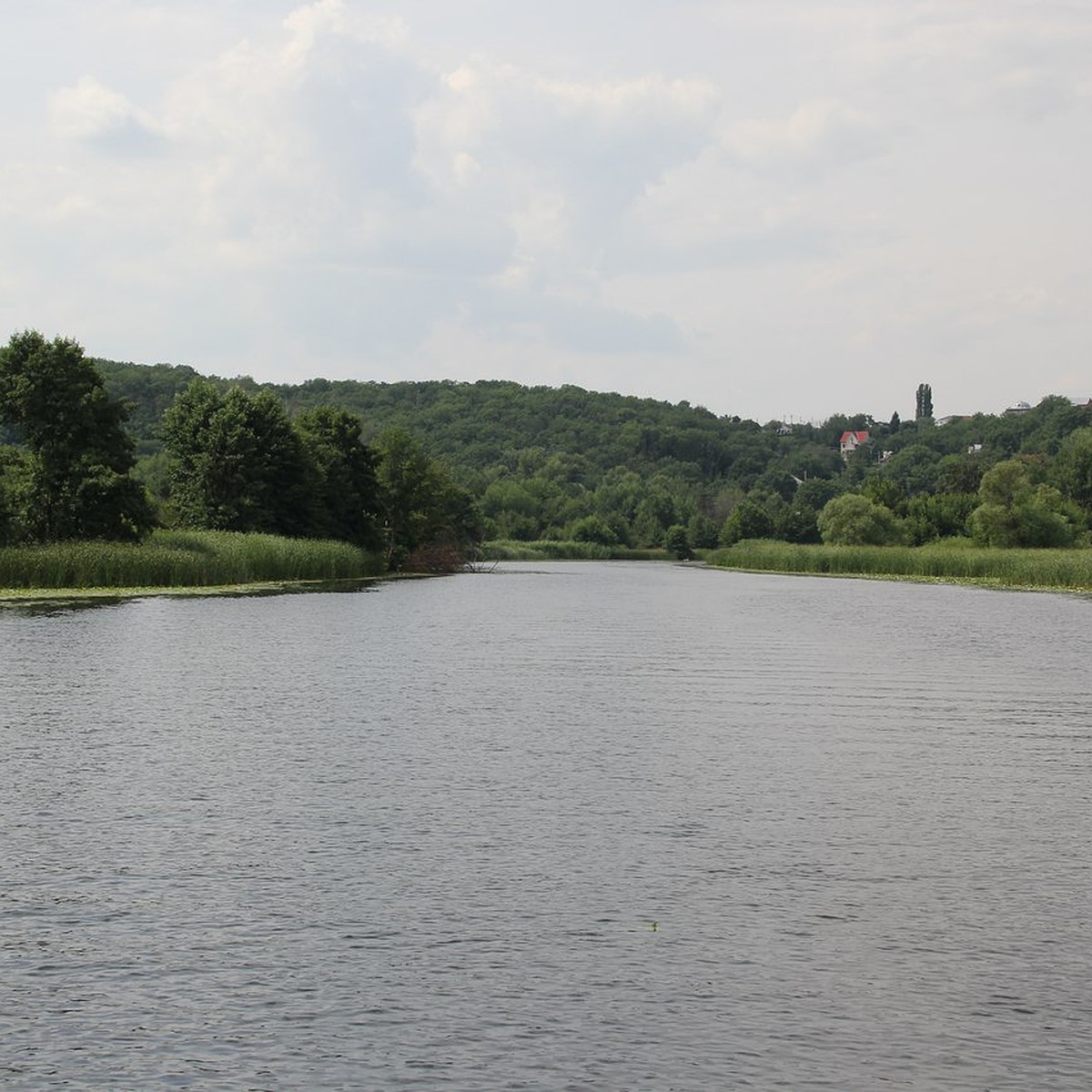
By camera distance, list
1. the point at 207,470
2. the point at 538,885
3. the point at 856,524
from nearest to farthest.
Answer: the point at 538,885, the point at 207,470, the point at 856,524

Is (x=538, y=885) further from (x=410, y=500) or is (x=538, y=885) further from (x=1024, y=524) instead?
(x=1024, y=524)

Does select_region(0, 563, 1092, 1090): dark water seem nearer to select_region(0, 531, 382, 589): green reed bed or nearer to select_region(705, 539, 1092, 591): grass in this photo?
select_region(0, 531, 382, 589): green reed bed

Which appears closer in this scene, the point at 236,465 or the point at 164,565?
the point at 164,565

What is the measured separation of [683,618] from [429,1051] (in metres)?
48.7

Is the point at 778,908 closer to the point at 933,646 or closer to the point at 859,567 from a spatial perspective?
the point at 933,646

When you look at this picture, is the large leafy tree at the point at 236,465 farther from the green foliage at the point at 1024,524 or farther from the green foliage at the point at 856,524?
the green foliage at the point at 856,524

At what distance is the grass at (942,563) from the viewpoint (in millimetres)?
88750

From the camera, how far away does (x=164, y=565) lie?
6631 cm

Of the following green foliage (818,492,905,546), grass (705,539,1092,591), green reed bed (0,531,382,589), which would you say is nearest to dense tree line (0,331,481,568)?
green reed bed (0,531,382,589)

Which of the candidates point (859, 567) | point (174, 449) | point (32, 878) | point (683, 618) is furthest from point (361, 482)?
point (32, 878)

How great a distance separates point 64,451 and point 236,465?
19.4m

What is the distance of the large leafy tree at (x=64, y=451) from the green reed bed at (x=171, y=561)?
8.83 ft

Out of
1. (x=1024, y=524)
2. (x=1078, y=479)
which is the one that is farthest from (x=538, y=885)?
(x=1078, y=479)

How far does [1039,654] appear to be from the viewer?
40969mm
